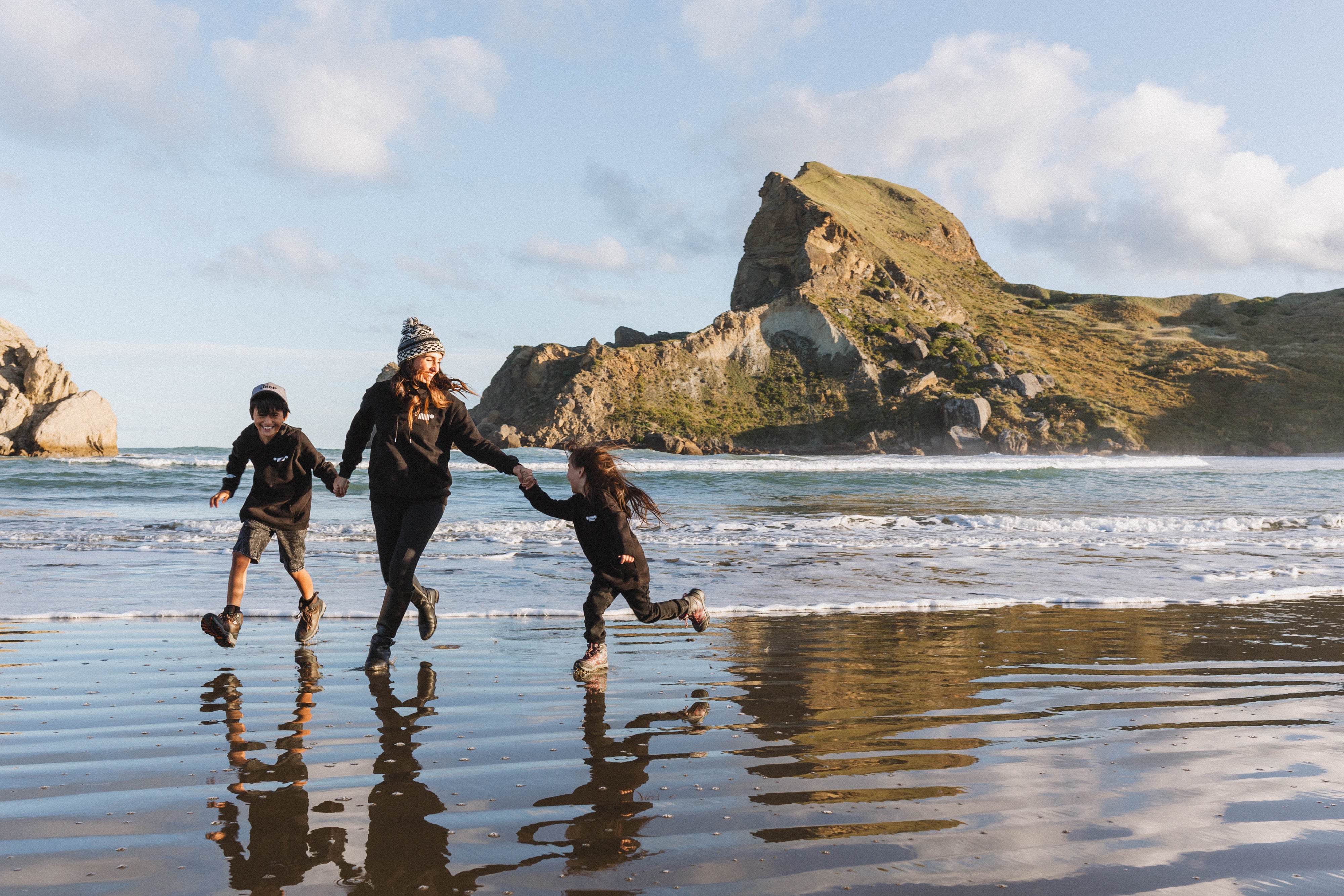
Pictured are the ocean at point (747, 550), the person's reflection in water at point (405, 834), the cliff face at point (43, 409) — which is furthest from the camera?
the cliff face at point (43, 409)

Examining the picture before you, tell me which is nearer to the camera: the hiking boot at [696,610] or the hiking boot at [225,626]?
the hiking boot at [225,626]

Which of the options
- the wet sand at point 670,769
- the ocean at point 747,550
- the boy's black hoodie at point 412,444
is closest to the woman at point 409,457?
the boy's black hoodie at point 412,444

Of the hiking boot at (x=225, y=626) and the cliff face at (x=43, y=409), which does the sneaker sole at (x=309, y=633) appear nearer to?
the hiking boot at (x=225, y=626)

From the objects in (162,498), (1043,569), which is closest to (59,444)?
(162,498)

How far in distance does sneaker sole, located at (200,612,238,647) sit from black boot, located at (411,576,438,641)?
108cm

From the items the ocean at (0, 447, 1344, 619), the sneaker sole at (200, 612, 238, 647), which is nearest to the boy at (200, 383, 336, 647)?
the sneaker sole at (200, 612, 238, 647)

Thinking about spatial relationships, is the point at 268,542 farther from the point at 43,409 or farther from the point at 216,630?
the point at 43,409

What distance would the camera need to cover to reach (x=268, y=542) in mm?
5711

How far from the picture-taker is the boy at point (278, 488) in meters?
5.62

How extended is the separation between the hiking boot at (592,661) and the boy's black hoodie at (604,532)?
37 cm

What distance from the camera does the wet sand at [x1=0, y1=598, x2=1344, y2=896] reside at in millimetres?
2314

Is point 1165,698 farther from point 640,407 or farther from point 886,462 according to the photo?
point 640,407

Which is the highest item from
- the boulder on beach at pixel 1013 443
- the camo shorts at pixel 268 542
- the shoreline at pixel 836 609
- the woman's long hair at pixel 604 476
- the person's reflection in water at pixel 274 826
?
the boulder on beach at pixel 1013 443

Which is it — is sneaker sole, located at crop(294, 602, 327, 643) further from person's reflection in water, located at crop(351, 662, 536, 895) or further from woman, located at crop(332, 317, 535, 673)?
person's reflection in water, located at crop(351, 662, 536, 895)
